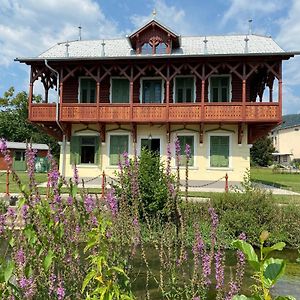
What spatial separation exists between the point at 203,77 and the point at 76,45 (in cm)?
1002

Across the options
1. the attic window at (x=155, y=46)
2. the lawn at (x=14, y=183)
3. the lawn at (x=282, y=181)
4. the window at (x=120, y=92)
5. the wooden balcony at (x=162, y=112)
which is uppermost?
the attic window at (x=155, y=46)

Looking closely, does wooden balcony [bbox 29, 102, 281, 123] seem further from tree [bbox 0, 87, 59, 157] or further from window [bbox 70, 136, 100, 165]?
tree [bbox 0, 87, 59, 157]

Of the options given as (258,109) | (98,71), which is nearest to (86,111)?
(98,71)

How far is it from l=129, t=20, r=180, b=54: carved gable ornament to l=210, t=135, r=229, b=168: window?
19.1 feet

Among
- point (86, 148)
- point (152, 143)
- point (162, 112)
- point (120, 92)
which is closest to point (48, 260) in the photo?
point (162, 112)

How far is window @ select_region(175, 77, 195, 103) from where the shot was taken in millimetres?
21812

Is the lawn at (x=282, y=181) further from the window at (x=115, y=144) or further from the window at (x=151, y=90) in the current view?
the window at (x=115, y=144)

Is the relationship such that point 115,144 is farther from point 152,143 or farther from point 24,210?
point 24,210

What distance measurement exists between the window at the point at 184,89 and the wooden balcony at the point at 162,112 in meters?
1.96

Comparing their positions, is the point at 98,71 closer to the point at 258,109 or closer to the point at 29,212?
the point at 258,109

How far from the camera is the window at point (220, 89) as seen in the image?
70.8ft

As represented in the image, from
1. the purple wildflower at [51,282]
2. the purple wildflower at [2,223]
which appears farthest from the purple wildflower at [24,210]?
the purple wildflower at [51,282]

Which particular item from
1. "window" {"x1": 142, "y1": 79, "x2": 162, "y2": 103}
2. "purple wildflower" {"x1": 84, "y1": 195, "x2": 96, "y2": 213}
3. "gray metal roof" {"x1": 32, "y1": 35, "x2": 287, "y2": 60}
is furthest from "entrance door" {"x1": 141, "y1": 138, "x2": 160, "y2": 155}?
"purple wildflower" {"x1": 84, "y1": 195, "x2": 96, "y2": 213}

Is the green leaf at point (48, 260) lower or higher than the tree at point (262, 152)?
lower
